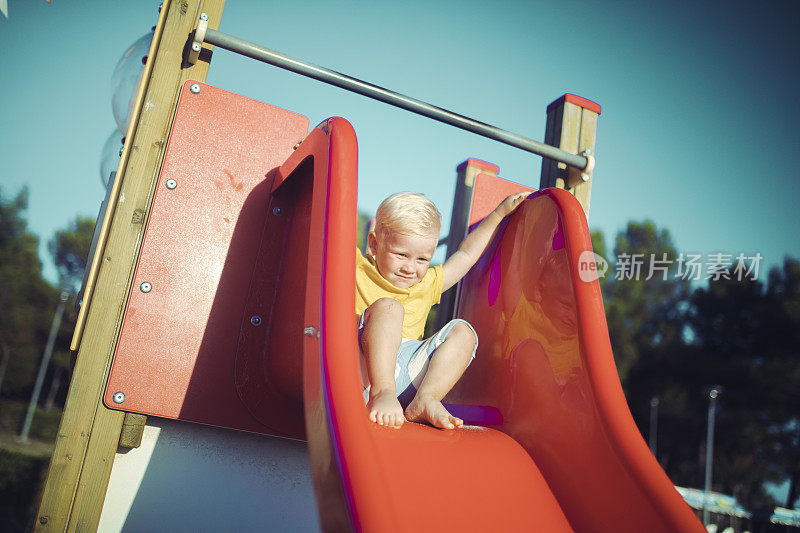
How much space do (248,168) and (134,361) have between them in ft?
2.49

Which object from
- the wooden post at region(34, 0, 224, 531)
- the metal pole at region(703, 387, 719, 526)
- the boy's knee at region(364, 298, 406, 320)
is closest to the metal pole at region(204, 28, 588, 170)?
the wooden post at region(34, 0, 224, 531)

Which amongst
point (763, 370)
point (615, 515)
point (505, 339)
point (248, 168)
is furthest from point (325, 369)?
point (763, 370)

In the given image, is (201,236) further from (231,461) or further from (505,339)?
(505,339)

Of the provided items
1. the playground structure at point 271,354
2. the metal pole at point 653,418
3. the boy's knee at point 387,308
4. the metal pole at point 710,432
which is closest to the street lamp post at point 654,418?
the metal pole at point 653,418

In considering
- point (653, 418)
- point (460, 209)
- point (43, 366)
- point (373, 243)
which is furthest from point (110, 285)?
point (43, 366)

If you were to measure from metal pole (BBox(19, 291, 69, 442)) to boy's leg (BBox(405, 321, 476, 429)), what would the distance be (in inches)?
→ 1012

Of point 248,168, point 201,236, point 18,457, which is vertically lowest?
point 18,457

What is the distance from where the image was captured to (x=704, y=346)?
73.8ft

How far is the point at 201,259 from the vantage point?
1916 mm

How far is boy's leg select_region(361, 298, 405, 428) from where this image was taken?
134 centimetres

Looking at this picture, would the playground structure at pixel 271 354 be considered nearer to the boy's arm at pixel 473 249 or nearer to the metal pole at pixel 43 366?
the boy's arm at pixel 473 249

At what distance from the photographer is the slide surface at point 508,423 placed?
1038 mm

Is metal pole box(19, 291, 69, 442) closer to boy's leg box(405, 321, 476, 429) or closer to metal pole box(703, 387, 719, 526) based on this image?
metal pole box(703, 387, 719, 526)

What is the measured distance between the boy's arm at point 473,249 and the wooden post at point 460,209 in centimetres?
55
